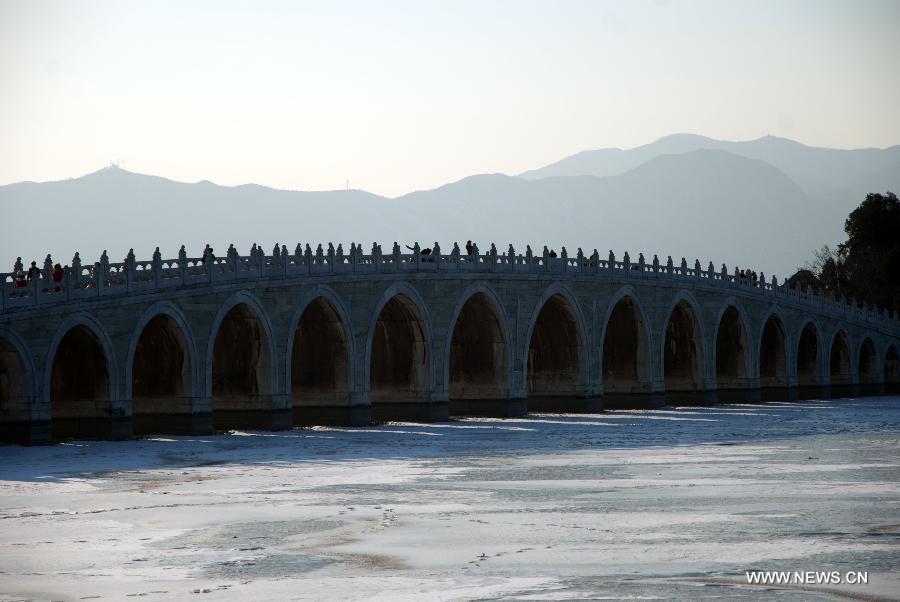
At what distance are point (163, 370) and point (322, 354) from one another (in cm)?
882

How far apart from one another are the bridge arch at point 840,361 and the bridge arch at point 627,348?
27115 mm

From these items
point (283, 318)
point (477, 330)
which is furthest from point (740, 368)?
point (283, 318)

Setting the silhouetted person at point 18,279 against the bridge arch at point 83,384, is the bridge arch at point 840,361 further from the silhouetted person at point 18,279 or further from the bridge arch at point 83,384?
the silhouetted person at point 18,279

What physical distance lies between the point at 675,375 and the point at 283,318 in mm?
33036

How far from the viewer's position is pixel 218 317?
49906 millimetres

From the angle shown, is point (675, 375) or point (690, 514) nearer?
point (690, 514)

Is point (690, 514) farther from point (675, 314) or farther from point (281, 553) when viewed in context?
point (675, 314)

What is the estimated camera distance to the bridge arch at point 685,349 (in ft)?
257

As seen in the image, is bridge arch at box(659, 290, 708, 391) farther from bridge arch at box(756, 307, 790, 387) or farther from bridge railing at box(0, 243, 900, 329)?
bridge arch at box(756, 307, 790, 387)

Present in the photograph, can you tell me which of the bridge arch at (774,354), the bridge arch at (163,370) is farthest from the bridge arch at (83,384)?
the bridge arch at (774,354)

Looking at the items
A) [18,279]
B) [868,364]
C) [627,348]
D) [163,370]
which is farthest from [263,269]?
[868,364]

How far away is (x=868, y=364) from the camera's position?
330 ft

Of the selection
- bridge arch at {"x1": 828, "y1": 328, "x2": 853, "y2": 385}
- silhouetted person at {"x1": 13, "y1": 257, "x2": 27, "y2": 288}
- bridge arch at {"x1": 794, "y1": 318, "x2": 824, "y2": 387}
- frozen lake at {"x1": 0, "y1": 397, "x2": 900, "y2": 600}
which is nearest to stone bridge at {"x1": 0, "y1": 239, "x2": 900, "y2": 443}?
silhouetted person at {"x1": 13, "y1": 257, "x2": 27, "y2": 288}

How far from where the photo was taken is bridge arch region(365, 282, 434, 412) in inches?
2368
